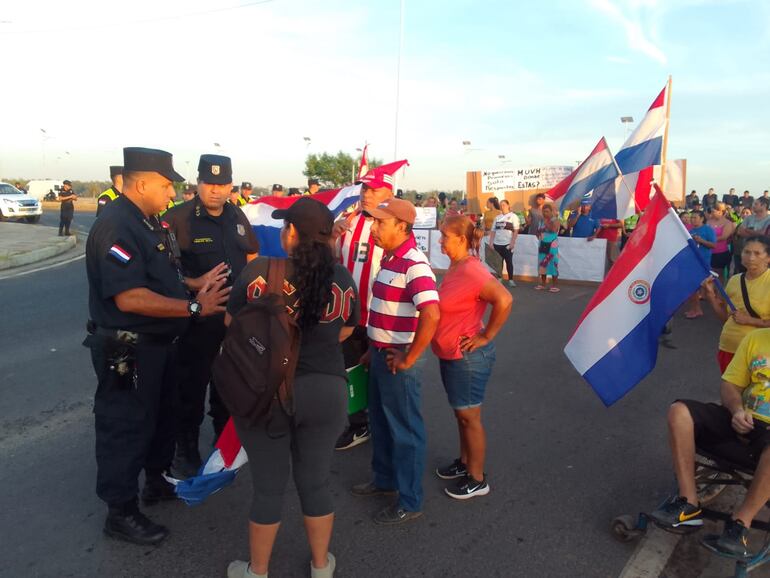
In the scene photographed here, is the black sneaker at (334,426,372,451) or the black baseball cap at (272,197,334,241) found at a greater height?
the black baseball cap at (272,197,334,241)

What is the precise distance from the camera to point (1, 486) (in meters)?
3.54

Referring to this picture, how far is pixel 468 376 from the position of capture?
3.39 m

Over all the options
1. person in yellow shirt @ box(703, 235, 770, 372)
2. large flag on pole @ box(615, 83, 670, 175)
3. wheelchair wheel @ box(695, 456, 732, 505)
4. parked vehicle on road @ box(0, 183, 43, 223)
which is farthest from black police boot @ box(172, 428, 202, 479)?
parked vehicle on road @ box(0, 183, 43, 223)

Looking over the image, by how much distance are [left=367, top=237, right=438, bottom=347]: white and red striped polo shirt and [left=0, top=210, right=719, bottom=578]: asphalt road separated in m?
1.11

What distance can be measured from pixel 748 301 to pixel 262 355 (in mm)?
3581

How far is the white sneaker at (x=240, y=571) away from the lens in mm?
2607

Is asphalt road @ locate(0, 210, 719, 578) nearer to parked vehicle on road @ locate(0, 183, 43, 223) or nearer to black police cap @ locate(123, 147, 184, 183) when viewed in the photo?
black police cap @ locate(123, 147, 184, 183)

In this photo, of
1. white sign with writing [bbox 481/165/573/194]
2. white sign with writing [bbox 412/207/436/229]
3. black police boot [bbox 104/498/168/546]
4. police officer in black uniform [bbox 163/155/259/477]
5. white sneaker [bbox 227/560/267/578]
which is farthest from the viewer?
white sign with writing [bbox 481/165/573/194]

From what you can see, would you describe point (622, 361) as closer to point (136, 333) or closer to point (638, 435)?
point (638, 435)

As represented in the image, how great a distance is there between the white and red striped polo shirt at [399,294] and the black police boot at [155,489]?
1.57 m

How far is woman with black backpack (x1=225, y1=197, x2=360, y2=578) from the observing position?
2.36 meters

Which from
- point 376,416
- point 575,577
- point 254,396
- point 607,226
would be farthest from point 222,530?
point 607,226

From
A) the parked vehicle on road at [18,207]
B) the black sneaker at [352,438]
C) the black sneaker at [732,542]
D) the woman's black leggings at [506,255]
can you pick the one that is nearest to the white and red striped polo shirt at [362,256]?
the black sneaker at [352,438]

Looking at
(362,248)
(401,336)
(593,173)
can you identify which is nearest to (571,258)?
(593,173)
